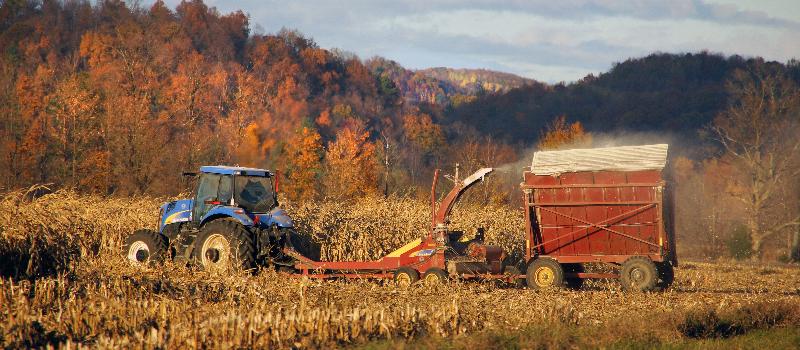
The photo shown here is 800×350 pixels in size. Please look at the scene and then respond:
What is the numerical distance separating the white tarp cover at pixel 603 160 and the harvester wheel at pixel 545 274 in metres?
1.82

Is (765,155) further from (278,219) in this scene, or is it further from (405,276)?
(278,219)

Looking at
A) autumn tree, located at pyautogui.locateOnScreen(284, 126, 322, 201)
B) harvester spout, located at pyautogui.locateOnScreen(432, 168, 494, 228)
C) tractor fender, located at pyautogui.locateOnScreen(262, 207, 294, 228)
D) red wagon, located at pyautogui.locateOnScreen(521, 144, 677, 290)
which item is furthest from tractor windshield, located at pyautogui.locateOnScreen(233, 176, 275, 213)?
autumn tree, located at pyautogui.locateOnScreen(284, 126, 322, 201)

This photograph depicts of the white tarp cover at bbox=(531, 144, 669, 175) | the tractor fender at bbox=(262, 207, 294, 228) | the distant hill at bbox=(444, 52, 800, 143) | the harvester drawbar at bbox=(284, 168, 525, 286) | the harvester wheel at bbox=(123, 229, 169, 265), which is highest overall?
the distant hill at bbox=(444, 52, 800, 143)

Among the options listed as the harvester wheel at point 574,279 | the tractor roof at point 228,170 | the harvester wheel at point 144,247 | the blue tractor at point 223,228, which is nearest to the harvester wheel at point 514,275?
the harvester wheel at point 574,279

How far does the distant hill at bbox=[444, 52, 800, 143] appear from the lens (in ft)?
384

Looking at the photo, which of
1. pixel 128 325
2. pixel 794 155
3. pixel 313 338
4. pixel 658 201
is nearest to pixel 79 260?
pixel 128 325

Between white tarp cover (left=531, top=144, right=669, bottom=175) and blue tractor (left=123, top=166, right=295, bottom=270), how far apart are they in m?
5.44

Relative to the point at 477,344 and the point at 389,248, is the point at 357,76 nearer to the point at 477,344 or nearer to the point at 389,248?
the point at 389,248

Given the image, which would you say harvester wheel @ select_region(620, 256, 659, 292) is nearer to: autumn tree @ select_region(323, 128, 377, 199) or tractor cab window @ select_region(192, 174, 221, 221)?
tractor cab window @ select_region(192, 174, 221, 221)

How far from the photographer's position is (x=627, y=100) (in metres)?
127

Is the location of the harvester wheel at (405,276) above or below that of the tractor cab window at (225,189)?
below

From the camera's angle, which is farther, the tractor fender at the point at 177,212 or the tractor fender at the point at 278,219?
the tractor fender at the point at 177,212

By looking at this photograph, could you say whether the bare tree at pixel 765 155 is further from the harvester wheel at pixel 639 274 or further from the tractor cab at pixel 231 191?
the tractor cab at pixel 231 191

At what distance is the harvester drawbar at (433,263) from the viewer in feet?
57.4
